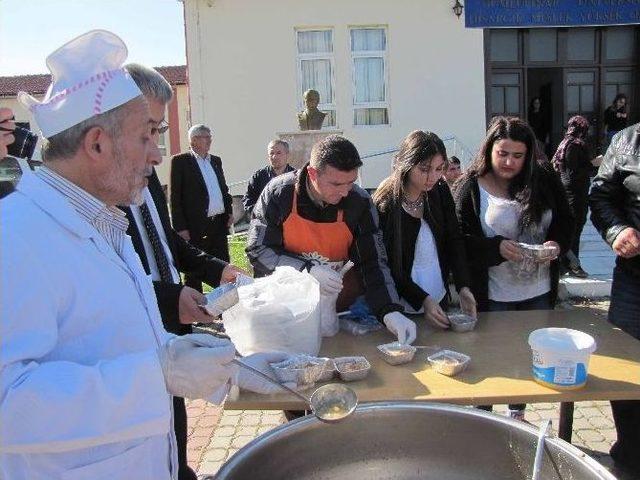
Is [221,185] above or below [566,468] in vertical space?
above

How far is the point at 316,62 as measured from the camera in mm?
10344

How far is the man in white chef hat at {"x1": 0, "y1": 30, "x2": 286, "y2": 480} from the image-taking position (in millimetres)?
935

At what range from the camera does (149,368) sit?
1.01 metres

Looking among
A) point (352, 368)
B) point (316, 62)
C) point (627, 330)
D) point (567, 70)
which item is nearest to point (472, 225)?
point (627, 330)

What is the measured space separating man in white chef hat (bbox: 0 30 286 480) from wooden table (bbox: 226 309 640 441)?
64 centimetres

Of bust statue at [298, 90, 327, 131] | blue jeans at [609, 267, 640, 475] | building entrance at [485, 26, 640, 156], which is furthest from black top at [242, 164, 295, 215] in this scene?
building entrance at [485, 26, 640, 156]

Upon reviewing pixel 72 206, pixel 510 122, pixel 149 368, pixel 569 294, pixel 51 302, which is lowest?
pixel 569 294

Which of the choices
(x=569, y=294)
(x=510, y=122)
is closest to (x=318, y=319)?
(x=510, y=122)

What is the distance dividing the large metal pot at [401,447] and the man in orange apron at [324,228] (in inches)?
34.9

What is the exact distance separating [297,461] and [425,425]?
347mm

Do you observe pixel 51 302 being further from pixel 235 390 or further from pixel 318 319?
pixel 318 319

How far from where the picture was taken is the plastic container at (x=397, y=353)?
1932mm

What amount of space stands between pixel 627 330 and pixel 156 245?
6.82 feet

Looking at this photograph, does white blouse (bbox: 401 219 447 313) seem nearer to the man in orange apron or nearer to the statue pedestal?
the man in orange apron
